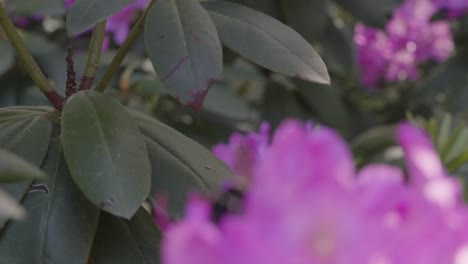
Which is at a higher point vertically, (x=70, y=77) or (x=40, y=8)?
(x=70, y=77)

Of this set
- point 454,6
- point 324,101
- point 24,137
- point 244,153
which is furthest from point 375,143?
point 244,153

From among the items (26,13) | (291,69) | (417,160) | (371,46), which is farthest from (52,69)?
(417,160)

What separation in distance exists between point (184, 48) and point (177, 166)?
0.14 meters

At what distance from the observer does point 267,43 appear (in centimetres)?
79

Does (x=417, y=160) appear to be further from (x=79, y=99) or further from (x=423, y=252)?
(x=79, y=99)

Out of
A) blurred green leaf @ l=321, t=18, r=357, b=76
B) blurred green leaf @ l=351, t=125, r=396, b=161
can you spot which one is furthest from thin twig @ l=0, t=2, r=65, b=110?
blurred green leaf @ l=321, t=18, r=357, b=76

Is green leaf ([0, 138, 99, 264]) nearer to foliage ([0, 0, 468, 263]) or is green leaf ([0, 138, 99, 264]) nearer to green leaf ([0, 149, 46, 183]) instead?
foliage ([0, 0, 468, 263])

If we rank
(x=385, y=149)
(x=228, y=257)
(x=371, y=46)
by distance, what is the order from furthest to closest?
(x=371, y=46) → (x=385, y=149) → (x=228, y=257)

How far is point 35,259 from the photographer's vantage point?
742mm

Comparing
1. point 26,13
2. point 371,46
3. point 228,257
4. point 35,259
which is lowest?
point 371,46

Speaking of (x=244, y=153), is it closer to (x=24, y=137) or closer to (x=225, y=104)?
(x=24, y=137)

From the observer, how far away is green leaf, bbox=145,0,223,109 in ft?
2.34

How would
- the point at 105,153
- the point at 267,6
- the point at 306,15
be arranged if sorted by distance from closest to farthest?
the point at 105,153
the point at 267,6
the point at 306,15

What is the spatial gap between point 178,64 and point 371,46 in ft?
5.95
